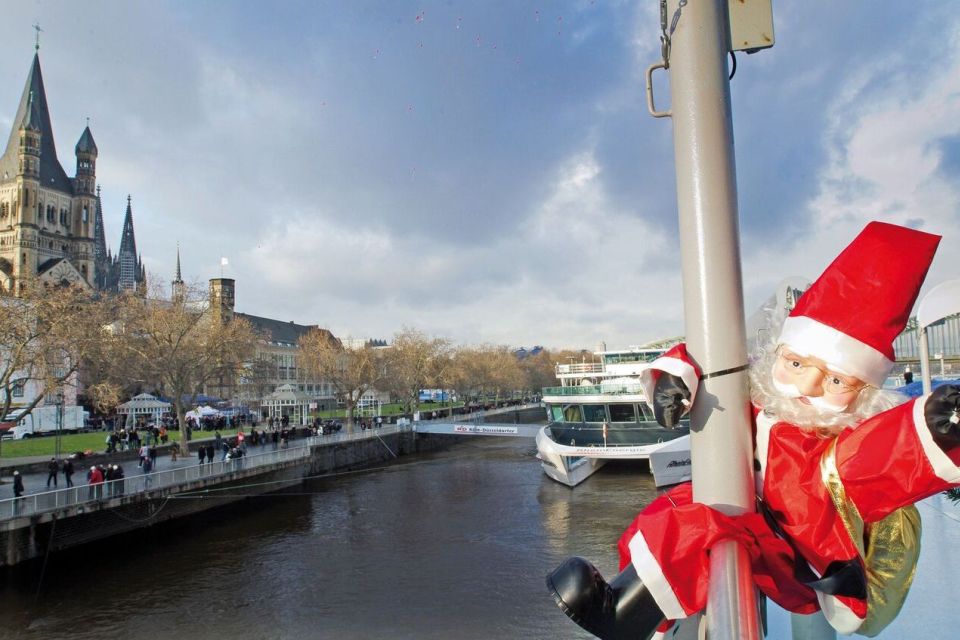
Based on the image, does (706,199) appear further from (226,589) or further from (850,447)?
(226,589)

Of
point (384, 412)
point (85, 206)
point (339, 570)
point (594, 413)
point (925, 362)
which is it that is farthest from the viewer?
point (85, 206)

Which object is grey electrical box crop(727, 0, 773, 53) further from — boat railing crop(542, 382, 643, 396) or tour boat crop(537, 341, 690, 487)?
boat railing crop(542, 382, 643, 396)

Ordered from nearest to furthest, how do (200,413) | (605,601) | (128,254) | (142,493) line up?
(605,601), (142,493), (200,413), (128,254)

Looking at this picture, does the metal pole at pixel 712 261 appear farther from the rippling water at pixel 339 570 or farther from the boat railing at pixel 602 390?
the boat railing at pixel 602 390

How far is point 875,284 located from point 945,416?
522 millimetres

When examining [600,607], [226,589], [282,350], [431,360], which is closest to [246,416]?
[431,360]

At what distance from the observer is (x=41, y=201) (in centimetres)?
10425

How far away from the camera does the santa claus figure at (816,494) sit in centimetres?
206

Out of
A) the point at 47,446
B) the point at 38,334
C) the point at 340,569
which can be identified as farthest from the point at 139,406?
the point at 340,569

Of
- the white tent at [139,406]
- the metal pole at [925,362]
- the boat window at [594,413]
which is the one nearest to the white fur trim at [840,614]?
the metal pole at [925,362]

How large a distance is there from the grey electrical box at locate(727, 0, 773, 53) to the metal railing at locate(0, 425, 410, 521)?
69.9 ft

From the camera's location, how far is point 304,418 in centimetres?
5700

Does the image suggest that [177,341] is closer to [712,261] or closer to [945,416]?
[712,261]

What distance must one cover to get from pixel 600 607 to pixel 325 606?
14809mm
